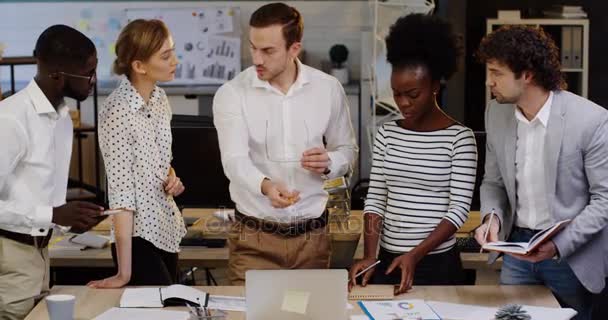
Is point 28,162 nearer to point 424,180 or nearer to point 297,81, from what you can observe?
point 297,81

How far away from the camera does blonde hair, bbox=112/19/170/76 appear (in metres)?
3.21

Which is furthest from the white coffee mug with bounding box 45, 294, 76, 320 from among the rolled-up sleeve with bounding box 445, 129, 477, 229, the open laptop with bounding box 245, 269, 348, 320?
the rolled-up sleeve with bounding box 445, 129, 477, 229

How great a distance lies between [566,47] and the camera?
7.19m

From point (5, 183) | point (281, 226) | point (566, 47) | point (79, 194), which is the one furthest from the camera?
point (566, 47)

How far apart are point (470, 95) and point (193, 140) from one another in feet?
13.2

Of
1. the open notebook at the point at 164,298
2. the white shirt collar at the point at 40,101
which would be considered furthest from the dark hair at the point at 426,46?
the white shirt collar at the point at 40,101

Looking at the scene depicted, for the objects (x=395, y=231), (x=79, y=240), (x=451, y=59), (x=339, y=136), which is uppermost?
(x=451, y=59)

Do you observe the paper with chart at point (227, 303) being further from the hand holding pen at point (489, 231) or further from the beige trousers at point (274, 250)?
the hand holding pen at point (489, 231)

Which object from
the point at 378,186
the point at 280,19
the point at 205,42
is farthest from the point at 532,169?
the point at 205,42

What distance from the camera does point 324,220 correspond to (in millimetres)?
3398

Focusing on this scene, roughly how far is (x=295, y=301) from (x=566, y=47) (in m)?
5.00

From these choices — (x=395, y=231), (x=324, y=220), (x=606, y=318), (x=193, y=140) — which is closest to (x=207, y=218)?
(x=193, y=140)

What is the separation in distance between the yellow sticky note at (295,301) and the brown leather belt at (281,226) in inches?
22.1

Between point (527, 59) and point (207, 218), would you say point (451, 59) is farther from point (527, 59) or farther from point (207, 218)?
point (207, 218)
